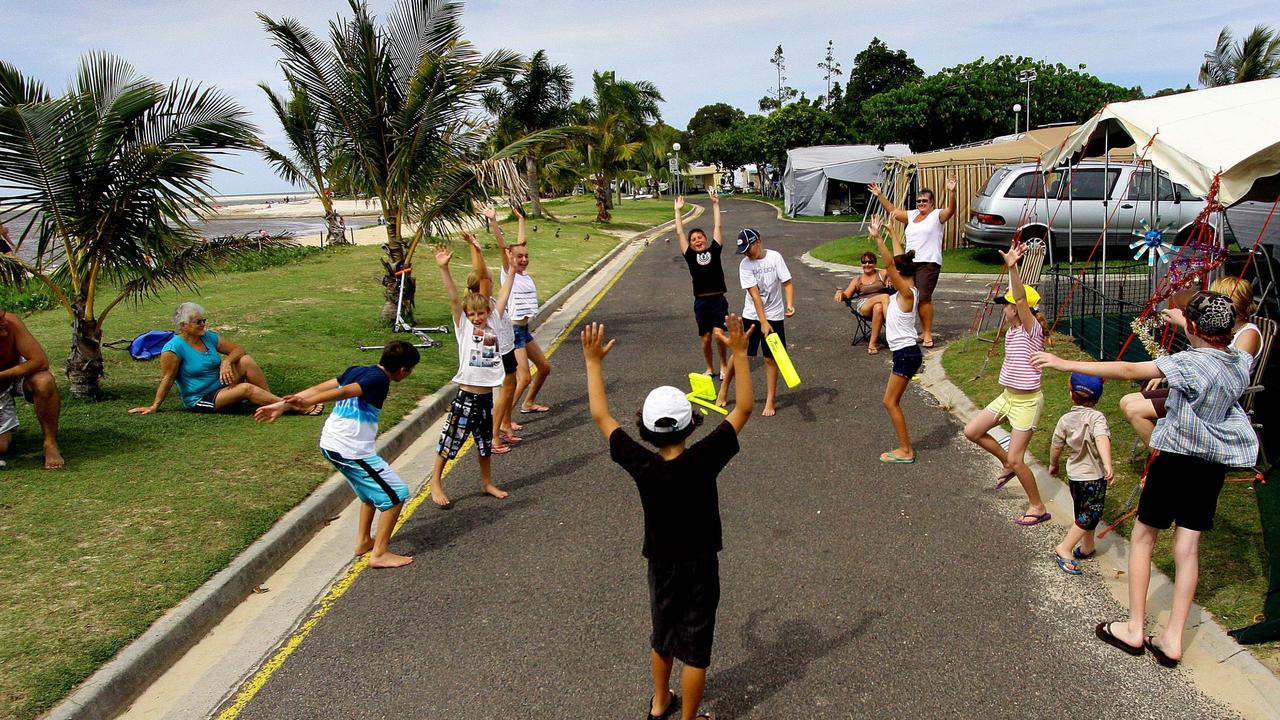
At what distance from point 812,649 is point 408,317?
386 inches

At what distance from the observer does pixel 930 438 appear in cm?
733

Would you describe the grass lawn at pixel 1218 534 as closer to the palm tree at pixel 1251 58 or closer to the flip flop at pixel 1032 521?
the flip flop at pixel 1032 521

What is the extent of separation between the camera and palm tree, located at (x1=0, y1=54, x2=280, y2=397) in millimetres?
7695

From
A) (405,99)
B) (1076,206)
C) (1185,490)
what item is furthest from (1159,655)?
(1076,206)

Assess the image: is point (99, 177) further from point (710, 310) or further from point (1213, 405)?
point (1213, 405)

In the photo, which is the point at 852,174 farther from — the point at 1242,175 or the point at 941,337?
the point at 1242,175

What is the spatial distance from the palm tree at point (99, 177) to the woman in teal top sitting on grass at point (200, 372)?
873mm

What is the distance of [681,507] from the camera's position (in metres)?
3.32

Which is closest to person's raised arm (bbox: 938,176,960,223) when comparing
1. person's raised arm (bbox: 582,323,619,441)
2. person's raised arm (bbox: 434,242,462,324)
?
person's raised arm (bbox: 434,242,462,324)

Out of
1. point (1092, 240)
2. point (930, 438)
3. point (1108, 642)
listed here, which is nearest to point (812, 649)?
point (1108, 642)

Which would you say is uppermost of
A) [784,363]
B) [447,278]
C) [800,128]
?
[800,128]

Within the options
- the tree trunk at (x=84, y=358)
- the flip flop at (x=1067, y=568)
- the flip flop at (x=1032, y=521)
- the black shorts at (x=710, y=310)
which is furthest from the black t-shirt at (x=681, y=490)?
the tree trunk at (x=84, y=358)

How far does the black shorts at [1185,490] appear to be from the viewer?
12.8 feet

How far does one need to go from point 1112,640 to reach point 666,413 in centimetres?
264
